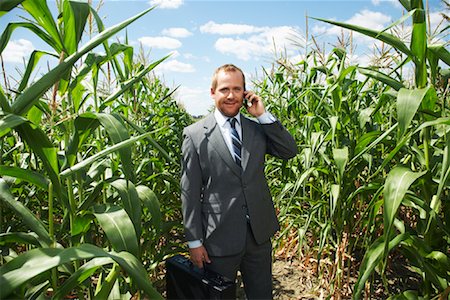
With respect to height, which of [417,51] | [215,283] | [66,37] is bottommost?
[215,283]

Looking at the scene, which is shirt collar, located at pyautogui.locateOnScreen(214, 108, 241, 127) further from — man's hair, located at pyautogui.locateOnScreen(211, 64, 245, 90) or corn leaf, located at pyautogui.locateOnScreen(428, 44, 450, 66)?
corn leaf, located at pyautogui.locateOnScreen(428, 44, 450, 66)

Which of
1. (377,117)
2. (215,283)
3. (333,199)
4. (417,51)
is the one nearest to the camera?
(417,51)

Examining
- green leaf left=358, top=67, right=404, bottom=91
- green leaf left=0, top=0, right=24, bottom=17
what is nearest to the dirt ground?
green leaf left=358, top=67, right=404, bottom=91

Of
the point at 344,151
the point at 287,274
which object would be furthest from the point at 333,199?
the point at 287,274

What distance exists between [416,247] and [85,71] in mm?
1483

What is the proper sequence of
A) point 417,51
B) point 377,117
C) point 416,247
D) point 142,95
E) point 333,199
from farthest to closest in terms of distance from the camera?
point 142,95 < point 377,117 < point 333,199 < point 416,247 < point 417,51

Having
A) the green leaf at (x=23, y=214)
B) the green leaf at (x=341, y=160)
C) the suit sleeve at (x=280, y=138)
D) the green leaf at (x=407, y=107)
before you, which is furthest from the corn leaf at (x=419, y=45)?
the green leaf at (x=23, y=214)

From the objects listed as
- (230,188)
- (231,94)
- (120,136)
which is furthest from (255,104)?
(120,136)

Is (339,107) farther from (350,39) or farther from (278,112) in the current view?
(278,112)

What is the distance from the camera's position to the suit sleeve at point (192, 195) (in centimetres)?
184

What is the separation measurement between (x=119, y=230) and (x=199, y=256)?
88 cm

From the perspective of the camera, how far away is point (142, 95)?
396 centimetres

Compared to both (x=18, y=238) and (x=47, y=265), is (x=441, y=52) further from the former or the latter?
(x=18, y=238)

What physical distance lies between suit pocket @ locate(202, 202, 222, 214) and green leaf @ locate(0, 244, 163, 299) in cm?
96
